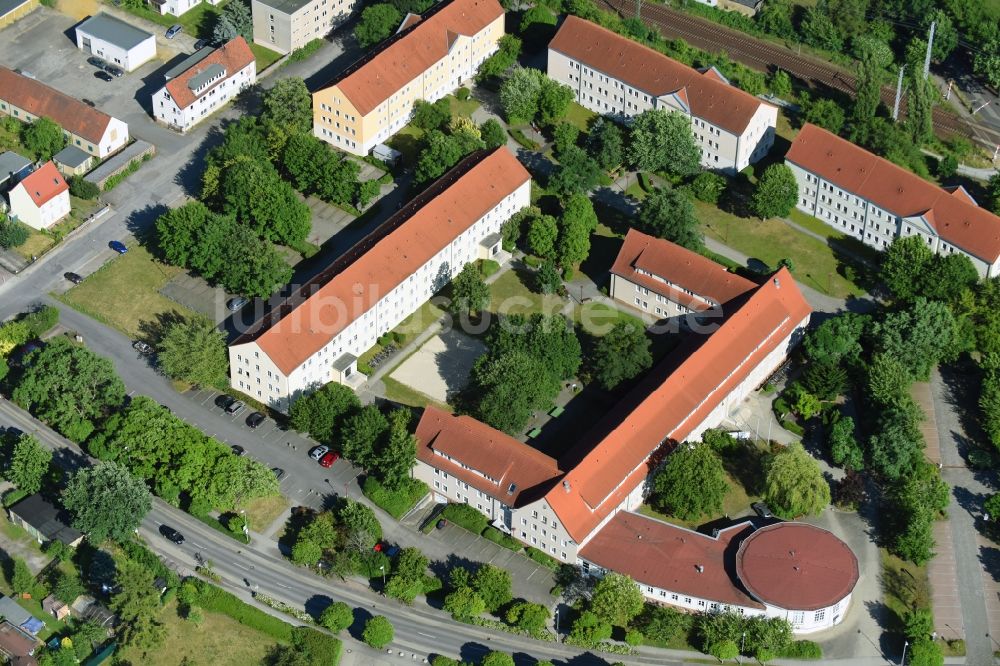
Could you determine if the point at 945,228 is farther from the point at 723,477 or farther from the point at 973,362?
the point at 723,477

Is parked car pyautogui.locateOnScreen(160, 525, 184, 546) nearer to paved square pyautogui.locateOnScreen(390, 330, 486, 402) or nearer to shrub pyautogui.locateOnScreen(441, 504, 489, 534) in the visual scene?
shrub pyautogui.locateOnScreen(441, 504, 489, 534)

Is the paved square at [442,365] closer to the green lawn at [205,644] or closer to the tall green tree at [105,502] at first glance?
the tall green tree at [105,502]

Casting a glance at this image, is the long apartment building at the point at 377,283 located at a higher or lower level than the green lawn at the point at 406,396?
higher

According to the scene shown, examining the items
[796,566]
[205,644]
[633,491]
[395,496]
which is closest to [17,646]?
[205,644]

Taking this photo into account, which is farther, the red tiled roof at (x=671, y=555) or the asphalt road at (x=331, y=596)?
the red tiled roof at (x=671, y=555)

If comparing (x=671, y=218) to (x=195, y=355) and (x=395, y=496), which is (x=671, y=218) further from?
(x=195, y=355)

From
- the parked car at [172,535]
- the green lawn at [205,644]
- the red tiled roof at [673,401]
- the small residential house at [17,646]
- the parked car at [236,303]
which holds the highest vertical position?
the red tiled roof at [673,401]

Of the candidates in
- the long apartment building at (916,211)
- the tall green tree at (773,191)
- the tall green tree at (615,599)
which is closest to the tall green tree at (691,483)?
the tall green tree at (615,599)

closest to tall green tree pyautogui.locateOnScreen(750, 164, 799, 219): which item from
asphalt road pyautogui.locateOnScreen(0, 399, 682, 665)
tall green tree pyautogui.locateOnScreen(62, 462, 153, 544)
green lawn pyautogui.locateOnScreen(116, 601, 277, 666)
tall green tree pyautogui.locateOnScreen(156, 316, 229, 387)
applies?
asphalt road pyautogui.locateOnScreen(0, 399, 682, 665)
